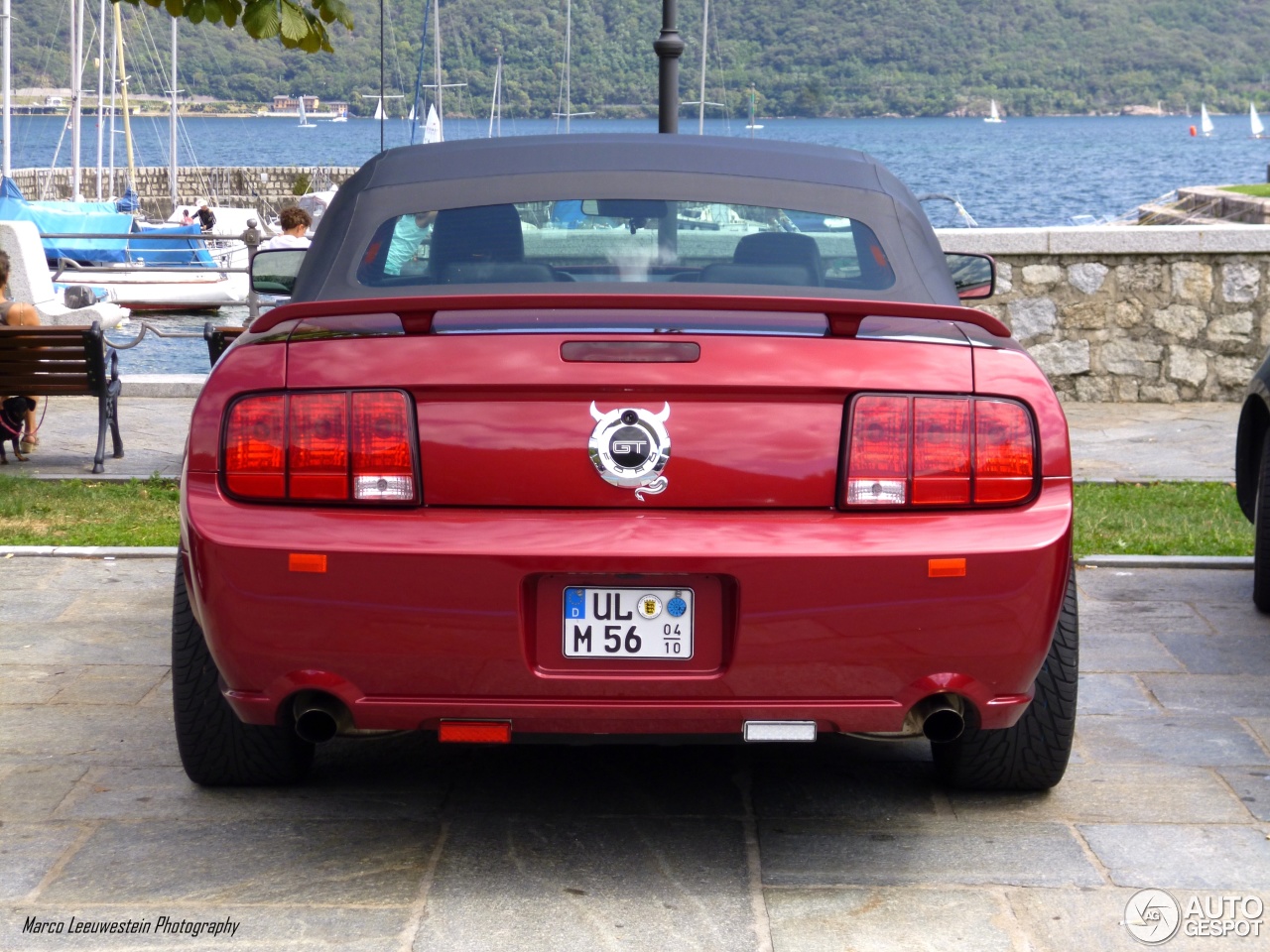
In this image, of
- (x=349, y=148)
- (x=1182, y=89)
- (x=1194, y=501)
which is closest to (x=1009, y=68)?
(x=1182, y=89)

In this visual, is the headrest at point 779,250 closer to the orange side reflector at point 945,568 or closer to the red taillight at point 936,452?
the red taillight at point 936,452

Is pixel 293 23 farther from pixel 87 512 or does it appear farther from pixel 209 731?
pixel 209 731

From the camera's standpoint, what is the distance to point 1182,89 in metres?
169

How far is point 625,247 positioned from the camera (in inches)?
182

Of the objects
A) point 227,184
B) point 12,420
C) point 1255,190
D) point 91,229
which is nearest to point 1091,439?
point 12,420

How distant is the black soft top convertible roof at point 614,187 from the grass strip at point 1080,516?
302 cm

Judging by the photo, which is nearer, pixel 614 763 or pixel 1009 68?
pixel 614 763

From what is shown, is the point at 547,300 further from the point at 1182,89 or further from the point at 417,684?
the point at 1182,89

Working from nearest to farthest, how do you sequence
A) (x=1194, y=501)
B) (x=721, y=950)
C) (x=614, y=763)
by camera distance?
(x=721, y=950) < (x=614, y=763) < (x=1194, y=501)

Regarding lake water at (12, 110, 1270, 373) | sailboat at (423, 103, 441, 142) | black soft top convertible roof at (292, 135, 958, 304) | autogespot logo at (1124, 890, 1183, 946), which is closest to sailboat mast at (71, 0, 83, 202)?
lake water at (12, 110, 1270, 373)

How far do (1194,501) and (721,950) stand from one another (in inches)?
229

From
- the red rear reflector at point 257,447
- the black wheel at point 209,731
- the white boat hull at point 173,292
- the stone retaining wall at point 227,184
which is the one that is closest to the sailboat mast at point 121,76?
the stone retaining wall at point 227,184

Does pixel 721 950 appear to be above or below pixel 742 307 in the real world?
below

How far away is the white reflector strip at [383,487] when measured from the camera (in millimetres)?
3459
